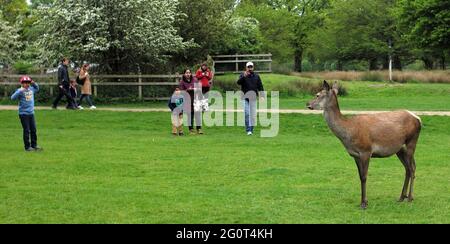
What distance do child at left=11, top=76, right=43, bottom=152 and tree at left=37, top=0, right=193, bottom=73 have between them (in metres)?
13.2

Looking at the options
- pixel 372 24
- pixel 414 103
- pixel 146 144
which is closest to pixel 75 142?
pixel 146 144

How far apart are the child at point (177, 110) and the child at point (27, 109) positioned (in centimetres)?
494

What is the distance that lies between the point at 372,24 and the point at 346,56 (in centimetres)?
428

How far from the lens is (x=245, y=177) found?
44.9 ft

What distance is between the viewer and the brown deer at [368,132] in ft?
35.3

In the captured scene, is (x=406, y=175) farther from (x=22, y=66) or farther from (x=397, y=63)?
(x=397, y=63)

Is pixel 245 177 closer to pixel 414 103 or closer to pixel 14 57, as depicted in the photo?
pixel 414 103

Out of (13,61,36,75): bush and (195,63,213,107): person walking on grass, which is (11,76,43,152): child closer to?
(195,63,213,107): person walking on grass

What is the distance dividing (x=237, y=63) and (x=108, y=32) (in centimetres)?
1699

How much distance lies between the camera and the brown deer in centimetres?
1077

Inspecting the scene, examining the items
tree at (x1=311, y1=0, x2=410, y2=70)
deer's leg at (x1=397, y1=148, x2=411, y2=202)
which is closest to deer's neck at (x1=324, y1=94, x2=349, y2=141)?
deer's leg at (x1=397, y1=148, x2=411, y2=202)

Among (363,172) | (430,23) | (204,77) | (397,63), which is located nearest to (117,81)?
(204,77)

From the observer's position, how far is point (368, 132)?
10891 mm

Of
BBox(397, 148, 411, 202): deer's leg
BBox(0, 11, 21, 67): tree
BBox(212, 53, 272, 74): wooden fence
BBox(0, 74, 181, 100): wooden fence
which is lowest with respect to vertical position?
BBox(397, 148, 411, 202): deer's leg
